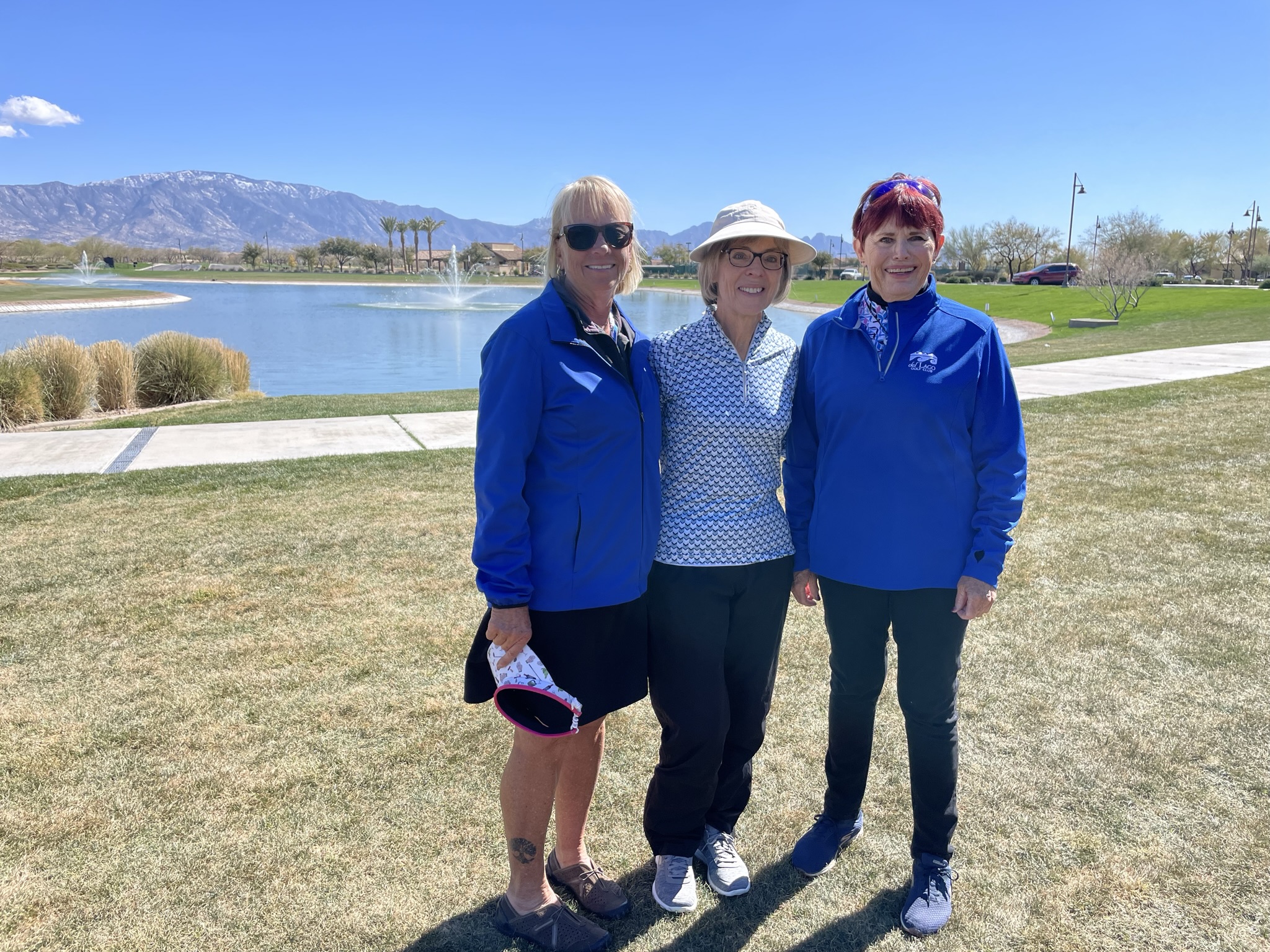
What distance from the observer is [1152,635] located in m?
4.15

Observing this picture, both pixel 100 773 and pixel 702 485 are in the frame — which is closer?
pixel 702 485

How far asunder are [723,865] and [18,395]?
35.5ft

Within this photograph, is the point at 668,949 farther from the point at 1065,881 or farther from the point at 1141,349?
the point at 1141,349

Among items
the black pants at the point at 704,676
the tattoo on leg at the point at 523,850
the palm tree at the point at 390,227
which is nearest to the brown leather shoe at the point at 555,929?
the tattoo on leg at the point at 523,850

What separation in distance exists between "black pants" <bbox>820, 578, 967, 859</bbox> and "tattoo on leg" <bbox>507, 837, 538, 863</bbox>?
1.00 m

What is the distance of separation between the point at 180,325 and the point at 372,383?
16.5 m

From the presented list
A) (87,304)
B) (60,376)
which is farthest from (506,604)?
(87,304)

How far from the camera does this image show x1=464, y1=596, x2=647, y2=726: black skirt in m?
2.13

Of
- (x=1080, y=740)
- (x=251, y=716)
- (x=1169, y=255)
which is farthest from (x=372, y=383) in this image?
(x=1169, y=255)

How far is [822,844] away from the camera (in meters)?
2.65

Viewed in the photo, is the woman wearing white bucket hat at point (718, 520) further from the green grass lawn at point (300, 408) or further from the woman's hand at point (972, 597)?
the green grass lawn at point (300, 408)

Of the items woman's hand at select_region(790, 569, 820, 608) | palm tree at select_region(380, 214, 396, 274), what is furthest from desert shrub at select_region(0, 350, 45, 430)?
palm tree at select_region(380, 214, 396, 274)

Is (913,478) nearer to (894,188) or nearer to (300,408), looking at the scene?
(894,188)

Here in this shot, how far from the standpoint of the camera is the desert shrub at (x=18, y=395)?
9852 millimetres
